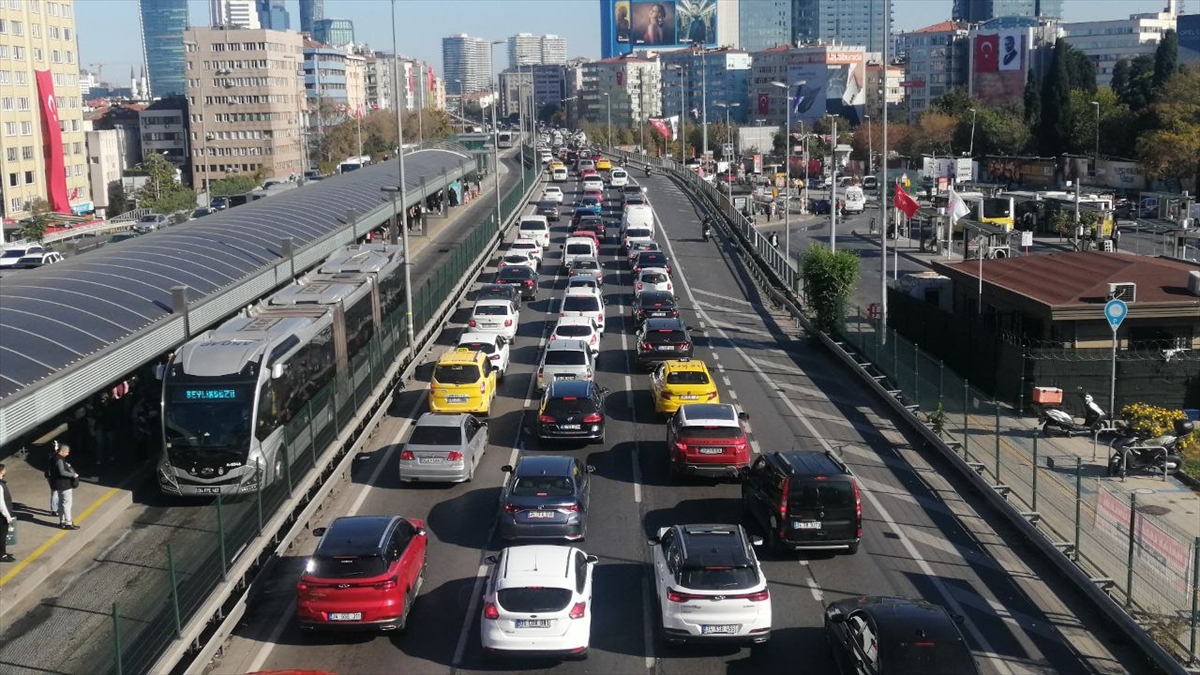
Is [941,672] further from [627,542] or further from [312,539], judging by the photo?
[312,539]

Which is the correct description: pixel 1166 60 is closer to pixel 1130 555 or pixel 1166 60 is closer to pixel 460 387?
pixel 460 387

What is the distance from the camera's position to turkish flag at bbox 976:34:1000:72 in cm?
16475

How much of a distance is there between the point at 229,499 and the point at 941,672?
1034 centimetres

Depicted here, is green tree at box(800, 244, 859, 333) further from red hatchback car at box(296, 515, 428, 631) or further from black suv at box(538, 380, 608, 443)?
red hatchback car at box(296, 515, 428, 631)

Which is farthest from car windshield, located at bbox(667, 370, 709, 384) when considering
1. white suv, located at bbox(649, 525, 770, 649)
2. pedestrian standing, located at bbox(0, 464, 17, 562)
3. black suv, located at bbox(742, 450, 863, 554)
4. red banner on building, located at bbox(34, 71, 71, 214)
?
red banner on building, located at bbox(34, 71, 71, 214)

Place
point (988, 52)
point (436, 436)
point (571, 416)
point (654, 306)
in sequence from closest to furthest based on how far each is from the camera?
point (436, 436)
point (571, 416)
point (654, 306)
point (988, 52)

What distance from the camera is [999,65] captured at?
165 m

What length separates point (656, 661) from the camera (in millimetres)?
15297

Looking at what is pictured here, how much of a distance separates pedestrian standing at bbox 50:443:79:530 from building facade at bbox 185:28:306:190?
427 ft

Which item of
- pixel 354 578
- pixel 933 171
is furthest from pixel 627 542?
pixel 933 171

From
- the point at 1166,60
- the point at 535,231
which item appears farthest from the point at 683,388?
the point at 1166,60

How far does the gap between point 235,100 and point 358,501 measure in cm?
13318

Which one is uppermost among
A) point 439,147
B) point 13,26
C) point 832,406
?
point 13,26

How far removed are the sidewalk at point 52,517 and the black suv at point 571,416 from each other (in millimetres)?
7655
